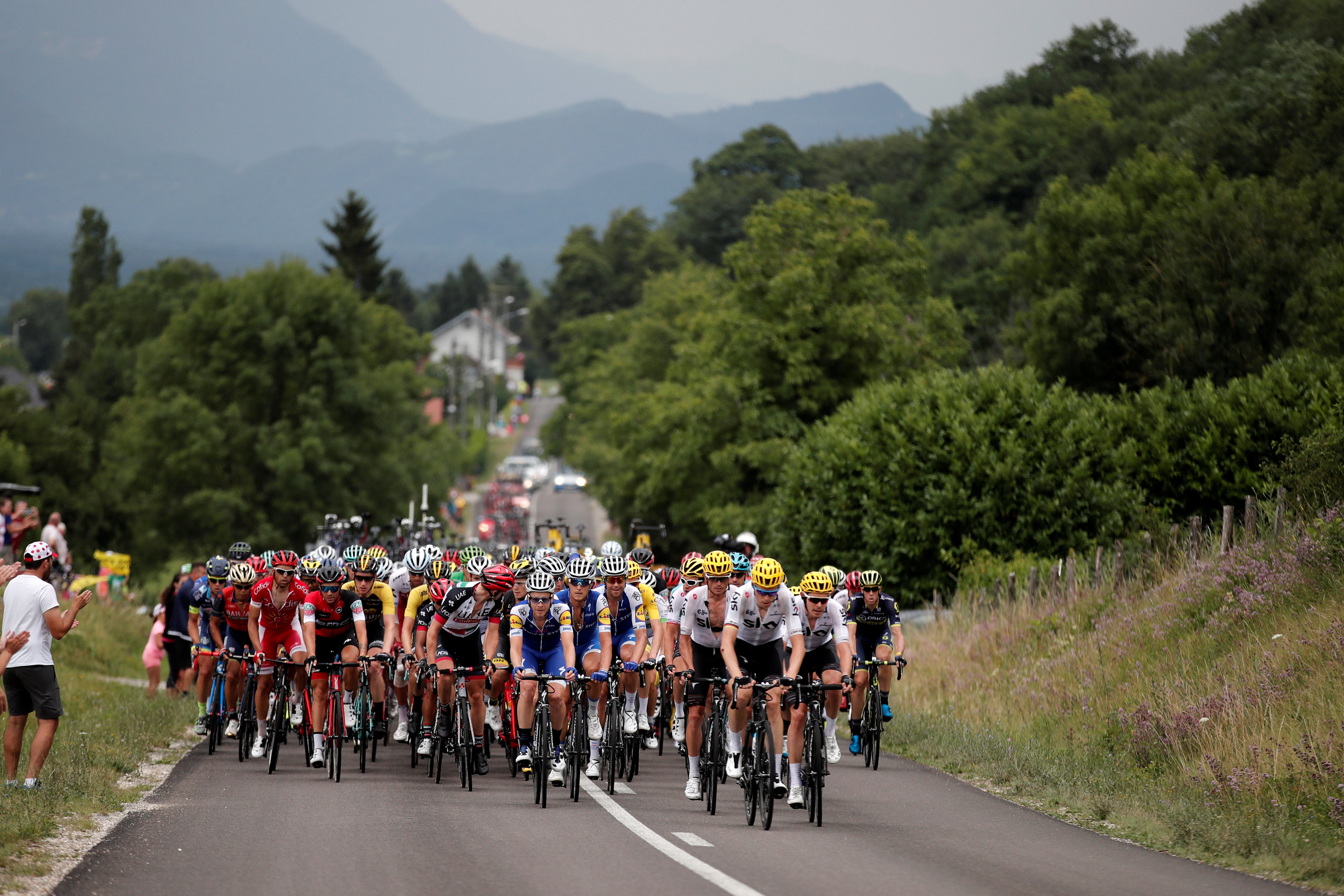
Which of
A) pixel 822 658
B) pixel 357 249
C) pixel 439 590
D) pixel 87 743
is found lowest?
pixel 87 743

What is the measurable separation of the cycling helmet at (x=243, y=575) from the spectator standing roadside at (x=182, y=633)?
153 inches

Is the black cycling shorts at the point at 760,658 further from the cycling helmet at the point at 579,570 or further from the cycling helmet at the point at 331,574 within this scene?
the cycling helmet at the point at 331,574

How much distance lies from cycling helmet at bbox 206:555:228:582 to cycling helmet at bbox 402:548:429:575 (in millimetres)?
2983

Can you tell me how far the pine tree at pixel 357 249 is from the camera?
98.5 meters

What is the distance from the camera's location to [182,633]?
21.0 m

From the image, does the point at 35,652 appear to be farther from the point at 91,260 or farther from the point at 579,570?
the point at 91,260

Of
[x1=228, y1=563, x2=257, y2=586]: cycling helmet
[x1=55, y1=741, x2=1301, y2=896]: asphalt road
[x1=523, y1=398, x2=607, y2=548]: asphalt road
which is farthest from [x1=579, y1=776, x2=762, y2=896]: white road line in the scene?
[x1=523, y1=398, x2=607, y2=548]: asphalt road

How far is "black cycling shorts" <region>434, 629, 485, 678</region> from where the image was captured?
14.5 metres

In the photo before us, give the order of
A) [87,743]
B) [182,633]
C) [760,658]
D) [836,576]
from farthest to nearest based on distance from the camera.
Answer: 1. [182,633]
2. [836,576]
3. [87,743]
4. [760,658]

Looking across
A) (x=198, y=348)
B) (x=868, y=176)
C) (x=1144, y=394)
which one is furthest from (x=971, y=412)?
(x=868, y=176)

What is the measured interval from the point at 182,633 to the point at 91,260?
405 feet

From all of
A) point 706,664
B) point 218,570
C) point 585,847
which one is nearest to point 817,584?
point 706,664

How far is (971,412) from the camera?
3297 cm

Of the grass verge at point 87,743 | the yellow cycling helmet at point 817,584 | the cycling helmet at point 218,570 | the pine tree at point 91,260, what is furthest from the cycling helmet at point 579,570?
the pine tree at point 91,260
